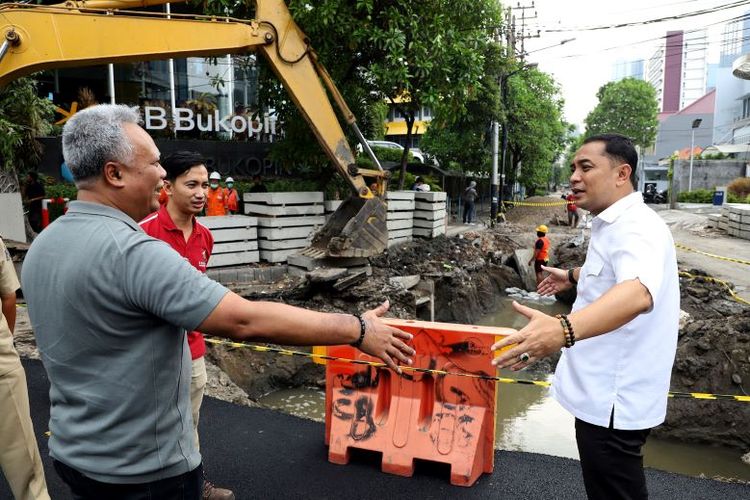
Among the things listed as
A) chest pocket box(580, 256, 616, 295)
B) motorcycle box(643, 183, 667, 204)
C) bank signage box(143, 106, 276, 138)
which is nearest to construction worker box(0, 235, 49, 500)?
chest pocket box(580, 256, 616, 295)

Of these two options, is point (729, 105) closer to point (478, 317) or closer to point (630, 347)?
point (478, 317)

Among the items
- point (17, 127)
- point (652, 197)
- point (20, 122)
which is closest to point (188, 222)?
point (17, 127)

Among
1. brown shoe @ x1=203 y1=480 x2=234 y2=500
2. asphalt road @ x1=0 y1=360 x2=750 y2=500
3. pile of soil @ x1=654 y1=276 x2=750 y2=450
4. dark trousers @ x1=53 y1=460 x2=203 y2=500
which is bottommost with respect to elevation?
pile of soil @ x1=654 y1=276 x2=750 y2=450

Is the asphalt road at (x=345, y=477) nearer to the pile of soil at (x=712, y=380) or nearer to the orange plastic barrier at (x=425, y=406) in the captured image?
the orange plastic barrier at (x=425, y=406)

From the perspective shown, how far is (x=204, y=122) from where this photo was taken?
829 inches

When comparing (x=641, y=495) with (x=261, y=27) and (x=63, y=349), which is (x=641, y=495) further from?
(x=261, y=27)

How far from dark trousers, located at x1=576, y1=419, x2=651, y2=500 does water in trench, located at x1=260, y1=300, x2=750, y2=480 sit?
3.99 m

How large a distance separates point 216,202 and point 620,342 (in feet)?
33.4

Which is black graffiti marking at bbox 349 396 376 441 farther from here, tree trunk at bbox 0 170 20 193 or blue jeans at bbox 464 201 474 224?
blue jeans at bbox 464 201 474 224

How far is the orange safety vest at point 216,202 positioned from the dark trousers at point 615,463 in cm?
1013

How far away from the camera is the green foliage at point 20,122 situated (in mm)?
10062

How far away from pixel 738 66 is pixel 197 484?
44854mm

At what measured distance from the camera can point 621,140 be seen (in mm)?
2479

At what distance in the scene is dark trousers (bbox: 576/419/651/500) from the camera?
224 centimetres
